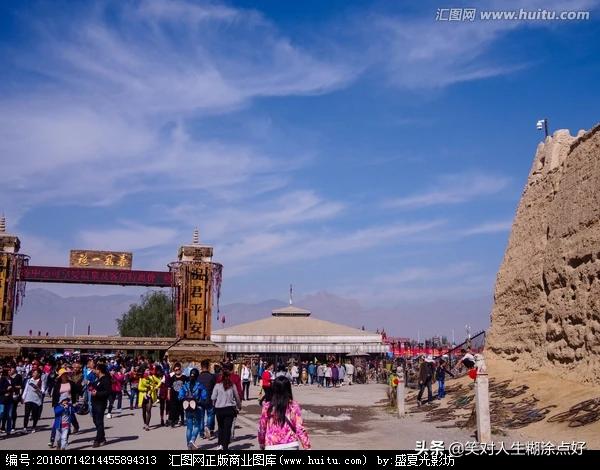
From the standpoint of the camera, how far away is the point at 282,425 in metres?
6.41

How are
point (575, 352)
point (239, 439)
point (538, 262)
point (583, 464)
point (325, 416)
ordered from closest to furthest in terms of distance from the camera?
point (583, 464) → point (239, 439) → point (575, 352) → point (325, 416) → point (538, 262)

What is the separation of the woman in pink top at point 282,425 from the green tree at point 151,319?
55.5m

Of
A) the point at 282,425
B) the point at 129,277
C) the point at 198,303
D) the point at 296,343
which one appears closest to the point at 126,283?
the point at 129,277

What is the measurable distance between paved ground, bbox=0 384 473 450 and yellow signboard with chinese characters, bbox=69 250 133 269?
57.0 ft

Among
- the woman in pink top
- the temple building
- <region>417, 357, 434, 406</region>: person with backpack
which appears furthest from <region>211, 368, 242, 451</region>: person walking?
the temple building

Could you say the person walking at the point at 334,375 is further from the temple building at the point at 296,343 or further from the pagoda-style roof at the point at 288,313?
the pagoda-style roof at the point at 288,313

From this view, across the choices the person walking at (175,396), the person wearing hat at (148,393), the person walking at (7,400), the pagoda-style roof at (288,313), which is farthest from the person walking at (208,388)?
the pagoda-style roof at (288,313)

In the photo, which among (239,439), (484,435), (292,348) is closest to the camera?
(484,435)

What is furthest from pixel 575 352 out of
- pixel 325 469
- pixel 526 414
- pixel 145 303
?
pixel 145 303

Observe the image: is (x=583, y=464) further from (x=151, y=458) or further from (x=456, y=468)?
(x=151, y=458)

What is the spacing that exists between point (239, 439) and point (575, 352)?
9.48 meters

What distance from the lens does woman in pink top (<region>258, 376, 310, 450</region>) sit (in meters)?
6.37

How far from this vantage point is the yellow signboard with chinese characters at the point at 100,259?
3662 centimetres

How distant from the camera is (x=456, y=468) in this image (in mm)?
8445
